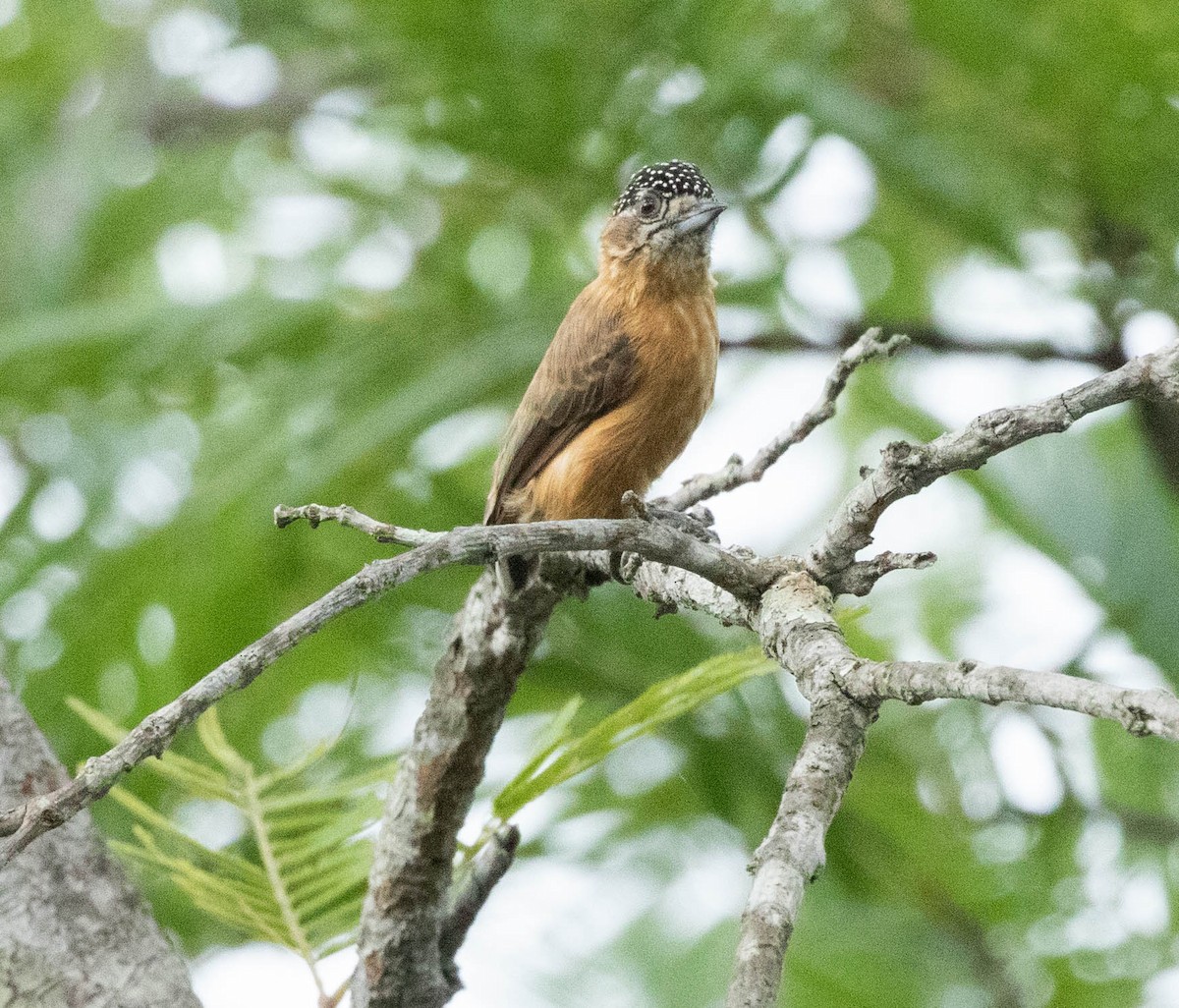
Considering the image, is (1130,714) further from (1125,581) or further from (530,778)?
(1125,581)

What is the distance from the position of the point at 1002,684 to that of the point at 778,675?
3343 millimetres

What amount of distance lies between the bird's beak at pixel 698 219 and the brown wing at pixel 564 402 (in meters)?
0.48

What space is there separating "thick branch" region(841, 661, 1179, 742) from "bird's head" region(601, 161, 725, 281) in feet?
8.80

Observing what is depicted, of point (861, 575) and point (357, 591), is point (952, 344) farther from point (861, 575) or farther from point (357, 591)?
point (357, 591)

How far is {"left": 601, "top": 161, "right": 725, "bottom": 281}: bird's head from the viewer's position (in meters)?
4.63

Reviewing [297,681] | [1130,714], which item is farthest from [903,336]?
[297,681]

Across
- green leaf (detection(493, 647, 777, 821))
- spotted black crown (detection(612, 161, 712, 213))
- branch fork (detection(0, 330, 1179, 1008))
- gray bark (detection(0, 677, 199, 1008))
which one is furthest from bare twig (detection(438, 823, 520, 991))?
spotted black crown (detection(612, 161, 712, 213))

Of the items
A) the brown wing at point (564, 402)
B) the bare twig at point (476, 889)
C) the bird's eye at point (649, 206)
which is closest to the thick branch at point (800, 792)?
the bare twig at point (476, 889)

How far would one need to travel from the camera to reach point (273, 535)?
4785 mm

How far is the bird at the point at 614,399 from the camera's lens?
414 centimetres

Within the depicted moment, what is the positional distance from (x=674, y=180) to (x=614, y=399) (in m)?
0.93

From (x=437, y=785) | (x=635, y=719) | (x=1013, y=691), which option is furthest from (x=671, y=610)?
(x=1013, y=691)

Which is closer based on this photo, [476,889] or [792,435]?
[792,435]

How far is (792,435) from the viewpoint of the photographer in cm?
353
